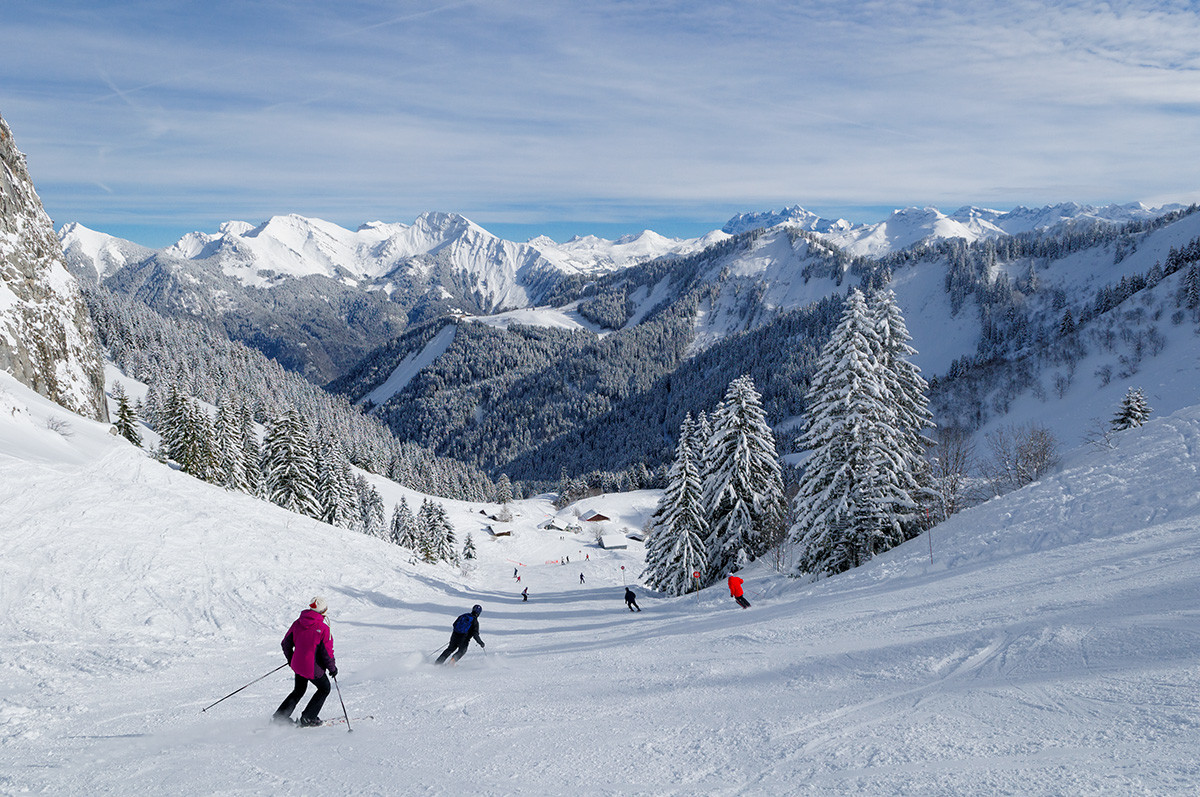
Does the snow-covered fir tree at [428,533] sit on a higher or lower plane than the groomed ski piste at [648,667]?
lower

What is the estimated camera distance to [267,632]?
46.4 ft

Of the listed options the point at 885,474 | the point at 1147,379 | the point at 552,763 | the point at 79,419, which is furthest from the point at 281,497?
the point at 1147,379

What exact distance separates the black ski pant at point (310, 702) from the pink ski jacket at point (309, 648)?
0.32 feet

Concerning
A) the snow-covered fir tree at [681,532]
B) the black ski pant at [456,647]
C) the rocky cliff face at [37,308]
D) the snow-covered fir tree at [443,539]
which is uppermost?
the rocky cliff face at [37,308]

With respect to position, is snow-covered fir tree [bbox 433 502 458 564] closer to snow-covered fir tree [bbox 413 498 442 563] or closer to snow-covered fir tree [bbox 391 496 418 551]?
snow-covered fir tree [bbox 413 498 442 563]

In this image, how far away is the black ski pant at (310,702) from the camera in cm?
730

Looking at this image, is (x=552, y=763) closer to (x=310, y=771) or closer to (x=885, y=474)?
(x=310, y=771)

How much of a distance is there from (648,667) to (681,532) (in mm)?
20659

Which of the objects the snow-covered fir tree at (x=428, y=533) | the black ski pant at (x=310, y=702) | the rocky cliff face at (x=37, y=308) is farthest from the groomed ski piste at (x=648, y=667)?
the snow-covered fir tree at (x=428, y=533)

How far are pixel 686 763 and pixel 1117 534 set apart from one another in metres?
12.1

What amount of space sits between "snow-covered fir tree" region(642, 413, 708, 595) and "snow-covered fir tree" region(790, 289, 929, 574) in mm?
6922

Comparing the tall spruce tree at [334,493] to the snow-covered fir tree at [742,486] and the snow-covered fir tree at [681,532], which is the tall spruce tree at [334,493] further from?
the snow-covered fir tree at [742,486]

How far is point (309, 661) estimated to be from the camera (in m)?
7.30

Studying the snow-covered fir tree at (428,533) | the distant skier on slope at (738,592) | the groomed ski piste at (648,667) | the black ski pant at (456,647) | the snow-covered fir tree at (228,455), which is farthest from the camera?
the snow-covered fir tree at (428,533)
